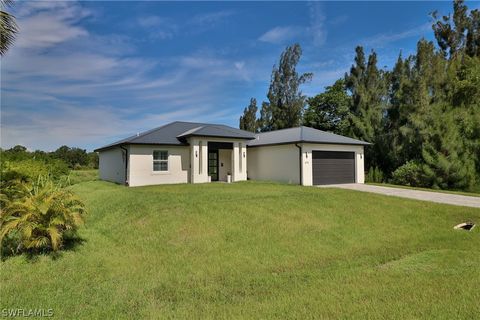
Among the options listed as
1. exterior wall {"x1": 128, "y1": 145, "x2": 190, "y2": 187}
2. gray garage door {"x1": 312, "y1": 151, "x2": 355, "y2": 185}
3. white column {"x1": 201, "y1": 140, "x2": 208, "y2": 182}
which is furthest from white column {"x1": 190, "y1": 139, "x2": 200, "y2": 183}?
gray garage door {"x1": 312, "y1": 151, "x2": 355, "y2": 185}

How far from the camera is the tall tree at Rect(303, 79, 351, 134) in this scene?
36.5 meters

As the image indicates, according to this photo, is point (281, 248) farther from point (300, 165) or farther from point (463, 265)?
point (300, 165)

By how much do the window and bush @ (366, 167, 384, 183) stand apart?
608 inches

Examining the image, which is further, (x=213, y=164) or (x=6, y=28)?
(x=213, y=164)

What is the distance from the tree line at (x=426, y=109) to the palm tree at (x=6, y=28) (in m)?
21.7

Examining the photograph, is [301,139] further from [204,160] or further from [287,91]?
[287,91]

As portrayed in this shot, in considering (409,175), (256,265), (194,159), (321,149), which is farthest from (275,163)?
(256,265)

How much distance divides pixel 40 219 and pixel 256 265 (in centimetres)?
486

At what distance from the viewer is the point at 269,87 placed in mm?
35781

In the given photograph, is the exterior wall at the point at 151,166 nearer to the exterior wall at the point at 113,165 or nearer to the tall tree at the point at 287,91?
the exterior wall at the point at 113,165

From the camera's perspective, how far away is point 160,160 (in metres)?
19.2

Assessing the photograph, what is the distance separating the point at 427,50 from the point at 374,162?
29.7ft

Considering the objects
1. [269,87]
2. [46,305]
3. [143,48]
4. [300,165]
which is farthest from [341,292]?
[269,87]

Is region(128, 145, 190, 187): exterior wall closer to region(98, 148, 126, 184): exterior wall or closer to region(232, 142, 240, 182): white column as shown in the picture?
region(98, 148, 126, 184): exterior wall
